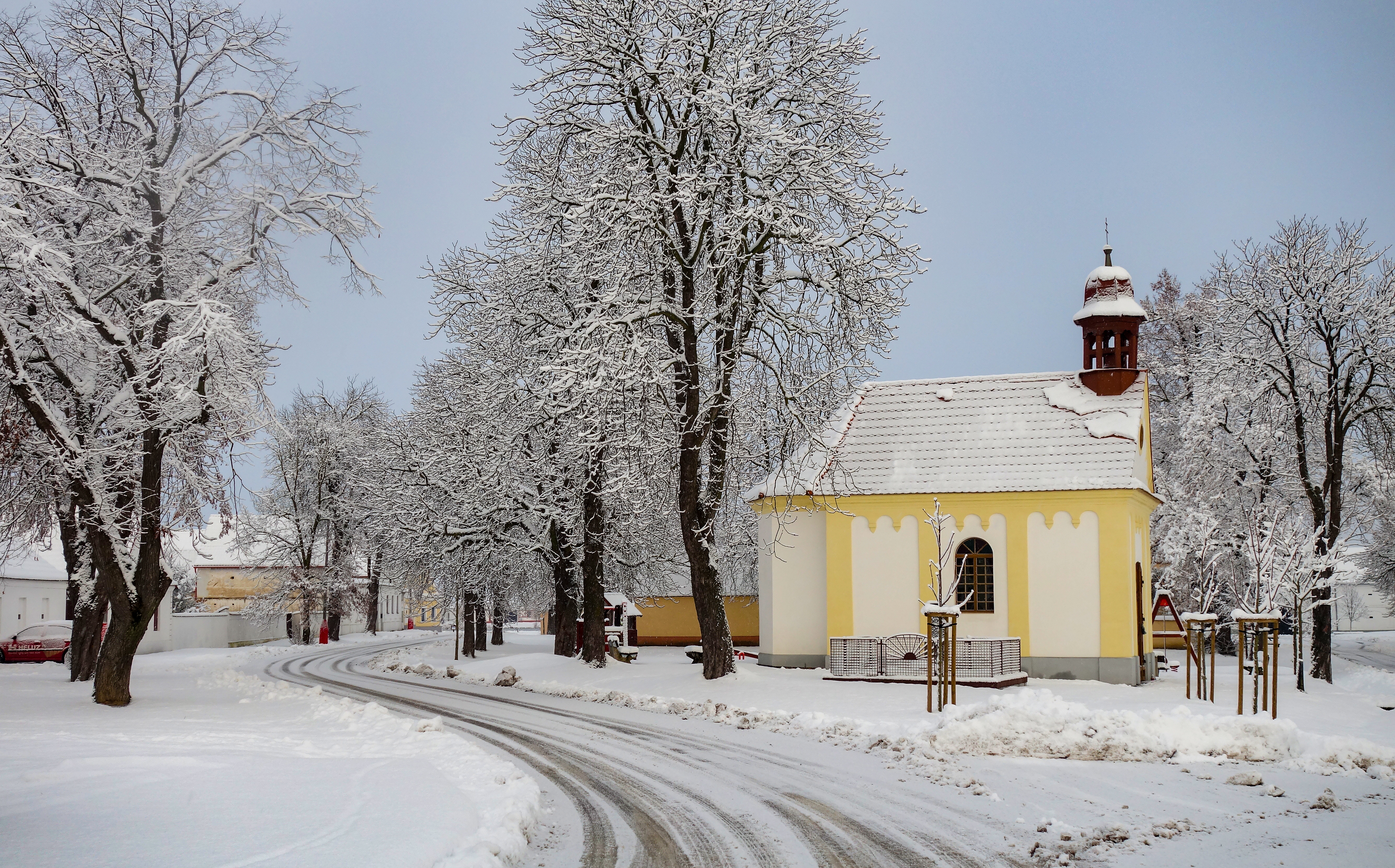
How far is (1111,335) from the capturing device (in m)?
25.4

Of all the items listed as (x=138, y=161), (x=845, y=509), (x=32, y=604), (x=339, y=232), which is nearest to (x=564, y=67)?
(x=339, y=232)

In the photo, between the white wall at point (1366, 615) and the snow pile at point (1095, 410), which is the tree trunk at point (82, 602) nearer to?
the snow pile at point (1095, 410)

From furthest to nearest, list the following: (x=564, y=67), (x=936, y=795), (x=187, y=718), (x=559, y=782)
→ (x=564, y=67), (x=187, y=718), (x=559, y=782), (x=936, y=795)

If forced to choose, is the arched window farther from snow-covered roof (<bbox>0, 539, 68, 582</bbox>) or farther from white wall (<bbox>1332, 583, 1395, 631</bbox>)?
white wall (<bbox>1332, 583, 1395, 631</bbox>)

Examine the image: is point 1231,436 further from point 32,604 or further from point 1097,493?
point 32,604

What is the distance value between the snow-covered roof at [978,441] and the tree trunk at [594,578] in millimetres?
3751

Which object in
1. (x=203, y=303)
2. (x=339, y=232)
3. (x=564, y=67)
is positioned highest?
(x=564, y=67)

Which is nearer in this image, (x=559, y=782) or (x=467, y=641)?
(x=559, y=782)

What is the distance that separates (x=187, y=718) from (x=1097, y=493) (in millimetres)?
18133

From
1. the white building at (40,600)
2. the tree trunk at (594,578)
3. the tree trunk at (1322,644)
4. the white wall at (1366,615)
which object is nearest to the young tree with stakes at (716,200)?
the tree trunk at (594,578)

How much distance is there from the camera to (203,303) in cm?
1527

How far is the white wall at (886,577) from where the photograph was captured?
75.2 ft

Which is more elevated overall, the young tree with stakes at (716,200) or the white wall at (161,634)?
the young tree with stakes at (716,200)

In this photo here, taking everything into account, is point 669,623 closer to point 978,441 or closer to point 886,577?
point 886,577
